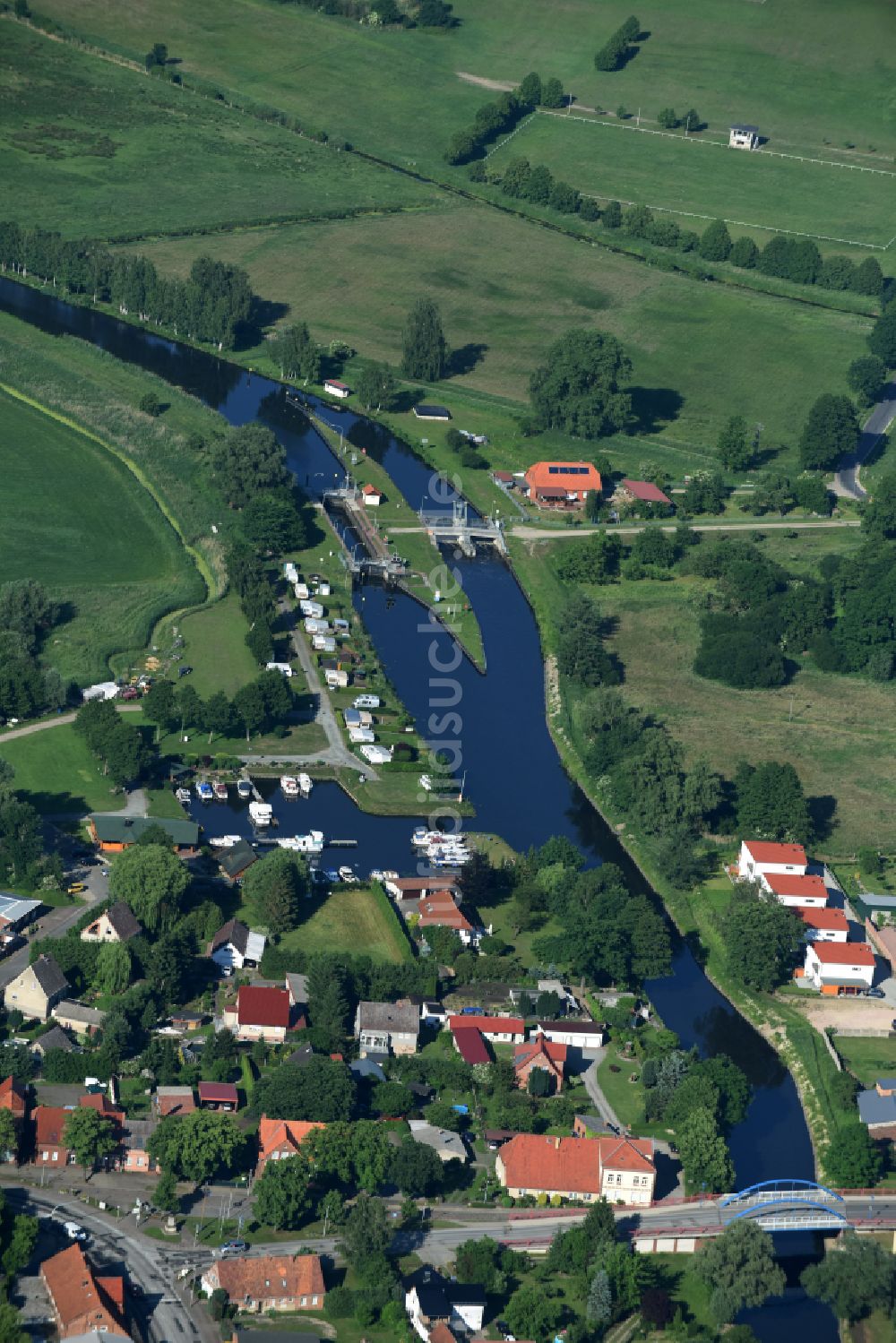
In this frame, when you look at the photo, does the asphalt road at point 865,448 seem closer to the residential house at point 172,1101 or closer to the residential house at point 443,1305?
the residential house at point 172,1101

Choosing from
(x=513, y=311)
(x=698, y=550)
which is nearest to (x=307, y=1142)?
(x=698, y=550)

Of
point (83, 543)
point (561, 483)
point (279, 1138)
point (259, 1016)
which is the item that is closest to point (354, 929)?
point (259, 1016)

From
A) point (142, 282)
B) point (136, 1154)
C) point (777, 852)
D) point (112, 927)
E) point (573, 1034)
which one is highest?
point (142, 282)

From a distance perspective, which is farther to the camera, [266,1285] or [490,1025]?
[490,1025]

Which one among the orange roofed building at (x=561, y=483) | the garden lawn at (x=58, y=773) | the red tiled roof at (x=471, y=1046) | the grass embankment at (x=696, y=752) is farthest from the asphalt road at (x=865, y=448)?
the red tiled roof at (x=471, y=1046)

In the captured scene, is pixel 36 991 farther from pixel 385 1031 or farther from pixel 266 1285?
pixel 266 1285

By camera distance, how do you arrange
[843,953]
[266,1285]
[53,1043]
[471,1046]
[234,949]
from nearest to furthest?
[266,1285]
[53,1043]
[471,1046]
[234,949]
[843,953]
